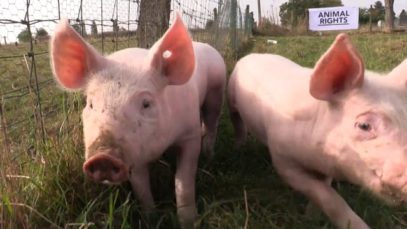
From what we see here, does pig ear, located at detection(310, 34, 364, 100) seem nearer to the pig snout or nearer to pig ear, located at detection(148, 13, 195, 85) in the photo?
pig ear, located at detection(148, 13, 195, 85)

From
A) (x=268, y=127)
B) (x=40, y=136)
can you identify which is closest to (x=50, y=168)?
(x=40, y=136)

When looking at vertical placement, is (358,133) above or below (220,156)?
above

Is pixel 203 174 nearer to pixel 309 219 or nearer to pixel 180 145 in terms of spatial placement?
pixel 180 145

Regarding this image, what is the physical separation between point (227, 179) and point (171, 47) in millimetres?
1040

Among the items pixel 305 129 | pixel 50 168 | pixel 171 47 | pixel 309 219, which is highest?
pixel 171 47

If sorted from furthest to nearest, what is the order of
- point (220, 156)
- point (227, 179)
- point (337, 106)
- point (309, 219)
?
point (220, 156)
point (227, 179)
point (309, 219)
point (337, 106)

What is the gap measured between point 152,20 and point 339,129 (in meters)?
3.68

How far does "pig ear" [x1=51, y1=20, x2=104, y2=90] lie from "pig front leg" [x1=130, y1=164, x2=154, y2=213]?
0.58 meters

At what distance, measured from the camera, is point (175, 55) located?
2895mm

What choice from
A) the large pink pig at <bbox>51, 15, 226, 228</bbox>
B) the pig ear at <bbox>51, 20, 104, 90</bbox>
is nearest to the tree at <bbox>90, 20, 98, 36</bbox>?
the large pink pig at <bbox>51, 15, 226, 228</bbox>

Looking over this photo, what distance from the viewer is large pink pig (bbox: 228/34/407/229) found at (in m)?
2.40

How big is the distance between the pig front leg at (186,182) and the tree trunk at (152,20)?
2.60 meters

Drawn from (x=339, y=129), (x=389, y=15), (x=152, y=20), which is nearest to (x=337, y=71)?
(x=339, y=129)

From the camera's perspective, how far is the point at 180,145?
322 cm
